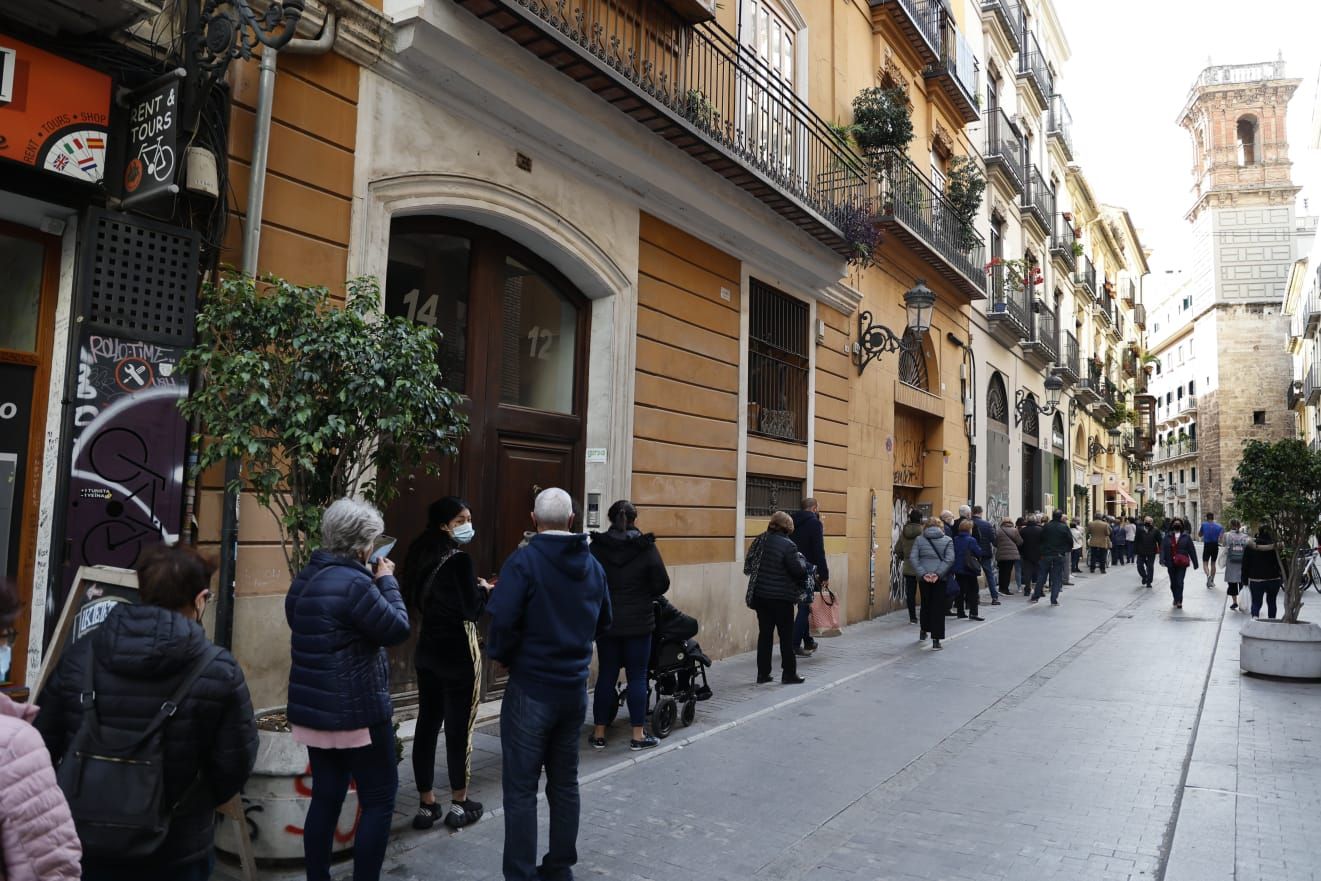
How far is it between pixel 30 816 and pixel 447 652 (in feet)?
9.77

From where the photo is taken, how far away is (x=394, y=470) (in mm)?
5000

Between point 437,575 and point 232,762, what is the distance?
7.37ft

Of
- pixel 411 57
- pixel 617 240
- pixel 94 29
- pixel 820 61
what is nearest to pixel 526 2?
pixel 411 57

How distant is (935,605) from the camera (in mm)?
11258

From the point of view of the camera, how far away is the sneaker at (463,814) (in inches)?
192

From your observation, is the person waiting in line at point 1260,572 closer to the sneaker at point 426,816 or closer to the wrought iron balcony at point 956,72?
the wrought iron balcony at point 956,72

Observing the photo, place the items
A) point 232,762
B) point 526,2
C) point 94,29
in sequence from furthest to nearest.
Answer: point 526,2, point 94,29, point 232,762

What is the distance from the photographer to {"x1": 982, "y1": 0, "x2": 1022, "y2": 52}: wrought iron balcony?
2166 centimetres

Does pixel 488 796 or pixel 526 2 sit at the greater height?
pixel 526 2

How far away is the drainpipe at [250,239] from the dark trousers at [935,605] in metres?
8.16

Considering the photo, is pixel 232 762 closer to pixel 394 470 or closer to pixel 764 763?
pixel 394 470

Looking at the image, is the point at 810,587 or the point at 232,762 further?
the point at 810,587

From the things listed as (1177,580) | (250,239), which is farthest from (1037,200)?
(250,239)

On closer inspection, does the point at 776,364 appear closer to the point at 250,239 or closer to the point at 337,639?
the point at 250,239
